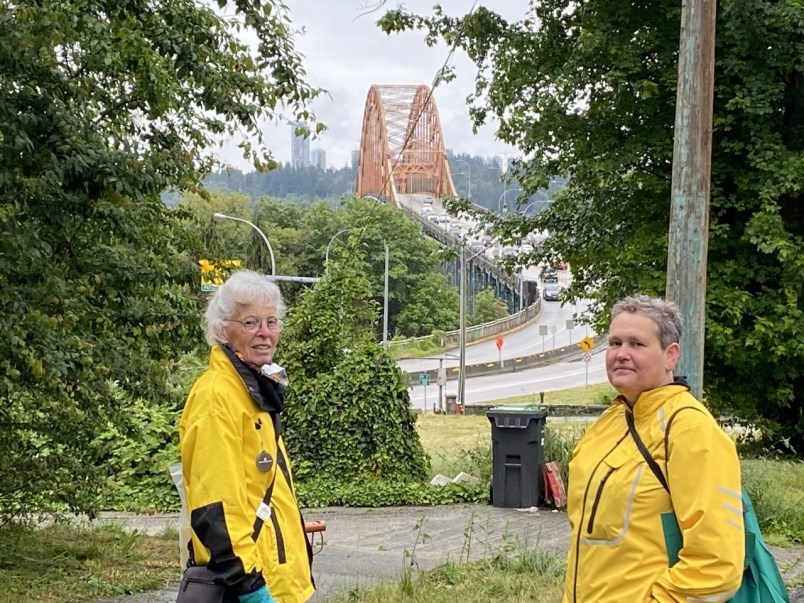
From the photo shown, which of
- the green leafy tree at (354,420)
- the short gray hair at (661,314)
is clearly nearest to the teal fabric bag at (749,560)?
the short gray hair at (661,314)

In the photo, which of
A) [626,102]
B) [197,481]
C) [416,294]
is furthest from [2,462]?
[416,294]

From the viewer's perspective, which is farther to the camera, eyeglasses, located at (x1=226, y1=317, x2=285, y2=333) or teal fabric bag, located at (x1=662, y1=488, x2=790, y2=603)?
eyeglasses, located at (x1=226, y1=317, x2=285, y2=333)

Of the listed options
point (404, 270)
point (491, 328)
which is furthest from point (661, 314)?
point (404, 270)

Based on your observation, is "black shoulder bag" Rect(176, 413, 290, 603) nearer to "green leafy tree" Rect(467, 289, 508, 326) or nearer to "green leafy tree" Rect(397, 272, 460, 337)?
"green leafy tree" Rect(397, 272, 460, 337)

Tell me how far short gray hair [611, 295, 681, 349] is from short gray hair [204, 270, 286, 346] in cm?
111

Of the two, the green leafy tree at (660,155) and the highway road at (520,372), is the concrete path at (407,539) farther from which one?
the highway road at (520,372)

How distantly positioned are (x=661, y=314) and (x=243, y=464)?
4.38 ft

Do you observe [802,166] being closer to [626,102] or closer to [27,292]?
[626,102]

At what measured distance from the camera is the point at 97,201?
208 inches

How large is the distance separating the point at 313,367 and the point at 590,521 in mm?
9872

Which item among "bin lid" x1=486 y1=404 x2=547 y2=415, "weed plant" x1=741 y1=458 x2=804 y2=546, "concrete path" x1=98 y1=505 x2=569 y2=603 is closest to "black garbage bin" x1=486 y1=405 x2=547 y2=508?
"bin lid" x1=486 y1=404 x2=547 y2=415

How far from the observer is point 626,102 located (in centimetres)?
1319

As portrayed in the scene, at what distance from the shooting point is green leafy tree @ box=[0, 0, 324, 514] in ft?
15.8

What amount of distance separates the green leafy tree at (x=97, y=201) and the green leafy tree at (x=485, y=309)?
82640 millimetres
